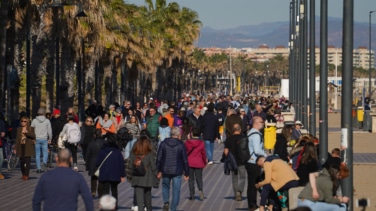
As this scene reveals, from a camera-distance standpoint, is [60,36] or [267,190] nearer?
[267,190]

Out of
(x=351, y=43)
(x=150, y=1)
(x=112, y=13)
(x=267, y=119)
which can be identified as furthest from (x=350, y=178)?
(x=150, y=1)

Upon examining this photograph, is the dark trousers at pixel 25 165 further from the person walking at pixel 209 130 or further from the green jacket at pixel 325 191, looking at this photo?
the green jacket at pixel 325 191

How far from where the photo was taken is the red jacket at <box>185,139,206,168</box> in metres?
21.9

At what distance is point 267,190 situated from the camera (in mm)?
18344

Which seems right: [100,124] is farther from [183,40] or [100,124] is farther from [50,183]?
[183,40]

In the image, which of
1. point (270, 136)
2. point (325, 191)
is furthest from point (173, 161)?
point (270, 136)

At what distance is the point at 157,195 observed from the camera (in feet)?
77.5

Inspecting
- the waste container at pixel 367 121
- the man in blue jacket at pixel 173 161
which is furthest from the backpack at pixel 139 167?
the waste container at pixel 367 121

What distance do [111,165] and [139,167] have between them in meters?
0.77

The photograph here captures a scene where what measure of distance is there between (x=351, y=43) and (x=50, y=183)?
5882mm

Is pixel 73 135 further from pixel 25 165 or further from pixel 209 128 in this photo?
pixel 209 128

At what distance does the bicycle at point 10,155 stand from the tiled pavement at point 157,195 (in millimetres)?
279

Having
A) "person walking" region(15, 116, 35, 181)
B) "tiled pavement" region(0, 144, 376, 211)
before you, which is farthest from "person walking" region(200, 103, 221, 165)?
"person walking" region(15, 116, 35, 181)

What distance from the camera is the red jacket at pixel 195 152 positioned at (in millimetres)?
21922
